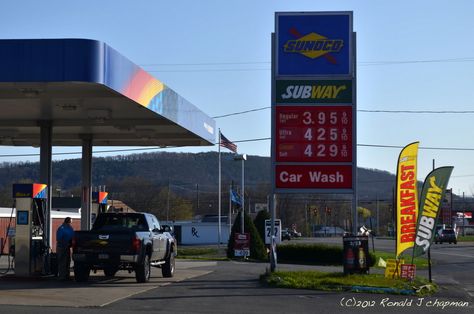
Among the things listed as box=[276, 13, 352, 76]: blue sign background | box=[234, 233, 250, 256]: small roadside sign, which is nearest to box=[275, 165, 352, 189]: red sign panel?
box=[276, 13, 352, 76]: blue sign background

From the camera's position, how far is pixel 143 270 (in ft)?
64.6

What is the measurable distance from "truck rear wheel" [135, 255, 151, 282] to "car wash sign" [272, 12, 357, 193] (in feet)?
13.4

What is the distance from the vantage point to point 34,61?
17062mm

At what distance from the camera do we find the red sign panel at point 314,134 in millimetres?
20891

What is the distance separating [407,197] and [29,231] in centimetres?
1074

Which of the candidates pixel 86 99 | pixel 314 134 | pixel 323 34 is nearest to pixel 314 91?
pixel 314 134

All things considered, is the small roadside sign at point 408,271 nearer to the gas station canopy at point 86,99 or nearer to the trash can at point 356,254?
the trash can at point 356,254

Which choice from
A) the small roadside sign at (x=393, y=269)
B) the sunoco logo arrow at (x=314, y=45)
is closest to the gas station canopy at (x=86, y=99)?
the sunoco logo arrow at (x=314, y=45)

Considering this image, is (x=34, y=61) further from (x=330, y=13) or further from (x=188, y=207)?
(x=188, y=207)

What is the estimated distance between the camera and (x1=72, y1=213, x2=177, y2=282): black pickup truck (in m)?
19.0

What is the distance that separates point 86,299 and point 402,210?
10.3 metres

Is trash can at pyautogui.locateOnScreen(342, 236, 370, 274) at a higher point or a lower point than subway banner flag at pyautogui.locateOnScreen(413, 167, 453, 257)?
lower

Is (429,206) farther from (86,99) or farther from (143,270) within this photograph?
(86,99)

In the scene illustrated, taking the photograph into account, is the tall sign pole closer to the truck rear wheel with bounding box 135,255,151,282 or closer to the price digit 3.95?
the price digit 3.95
